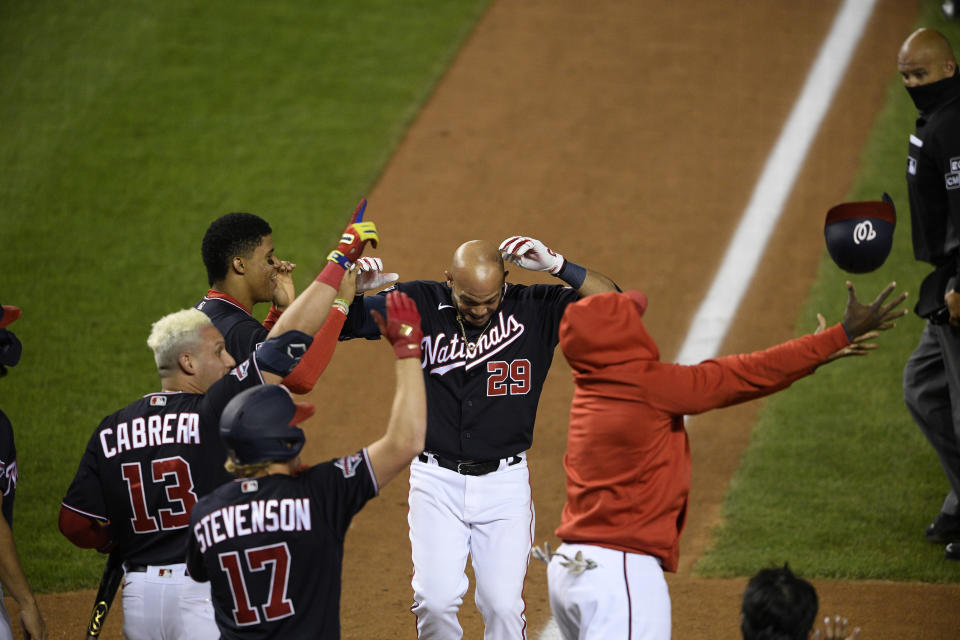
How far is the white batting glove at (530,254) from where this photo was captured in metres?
5.04

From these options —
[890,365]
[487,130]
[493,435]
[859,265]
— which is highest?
[487,130]

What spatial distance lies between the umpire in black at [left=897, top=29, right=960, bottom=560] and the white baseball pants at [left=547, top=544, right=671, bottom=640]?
2.76 m

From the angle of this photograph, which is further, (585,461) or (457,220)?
(457,220)

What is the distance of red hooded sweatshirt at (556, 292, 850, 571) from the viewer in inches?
156

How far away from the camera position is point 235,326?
4.95 m

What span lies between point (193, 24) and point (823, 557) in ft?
31.4

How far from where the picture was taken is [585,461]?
4.10 m

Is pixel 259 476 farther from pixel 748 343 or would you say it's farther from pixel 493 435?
pixel 748 343

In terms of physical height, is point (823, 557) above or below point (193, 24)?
below

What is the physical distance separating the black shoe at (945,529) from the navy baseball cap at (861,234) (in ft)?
7.15

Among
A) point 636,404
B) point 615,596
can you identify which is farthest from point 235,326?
point 615,596

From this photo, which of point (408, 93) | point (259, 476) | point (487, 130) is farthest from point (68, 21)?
point (259, 476)

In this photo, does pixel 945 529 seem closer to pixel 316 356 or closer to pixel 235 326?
pixel 316 356

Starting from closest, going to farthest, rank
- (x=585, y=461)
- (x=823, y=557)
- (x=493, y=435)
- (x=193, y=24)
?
(x=585, y=461), (x=493, y=435), (x=823, y=557), (x=193, y=24)
